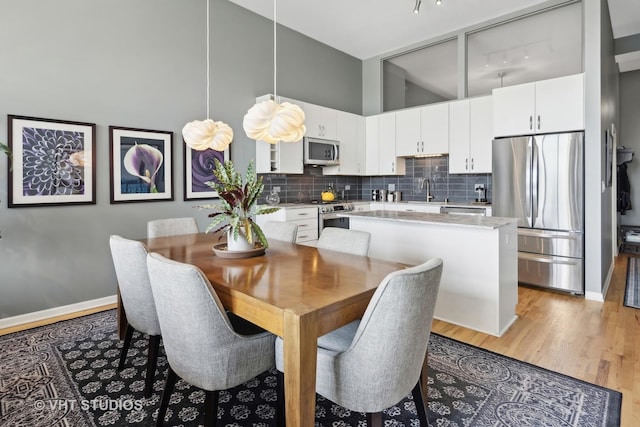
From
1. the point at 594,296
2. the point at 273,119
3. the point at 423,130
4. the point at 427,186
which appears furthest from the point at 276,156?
the point at 594,296

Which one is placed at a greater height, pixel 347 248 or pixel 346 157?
pixel 346 157

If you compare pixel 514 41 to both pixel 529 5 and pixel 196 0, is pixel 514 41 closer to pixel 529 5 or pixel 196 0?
pixel 529 5

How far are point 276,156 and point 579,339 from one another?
Answer: 11.5 feet

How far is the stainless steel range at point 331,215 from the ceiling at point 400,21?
2421 mm

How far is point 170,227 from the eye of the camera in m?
3.10

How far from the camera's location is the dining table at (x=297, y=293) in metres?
1.21


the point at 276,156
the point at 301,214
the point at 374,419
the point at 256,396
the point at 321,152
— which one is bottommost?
the point at 256,396

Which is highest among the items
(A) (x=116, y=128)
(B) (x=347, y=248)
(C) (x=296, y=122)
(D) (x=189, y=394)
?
(A) (x=116, y=128)

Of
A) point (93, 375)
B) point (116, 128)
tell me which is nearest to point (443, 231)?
point (93, 375)

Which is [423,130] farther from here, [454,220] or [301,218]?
[454,220]

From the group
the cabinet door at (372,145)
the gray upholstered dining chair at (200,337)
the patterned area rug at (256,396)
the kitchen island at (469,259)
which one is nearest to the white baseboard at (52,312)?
the patterned area rug at (256,396)

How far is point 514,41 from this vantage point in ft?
15.4

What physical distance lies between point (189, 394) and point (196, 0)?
3952mm

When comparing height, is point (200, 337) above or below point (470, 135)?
below
